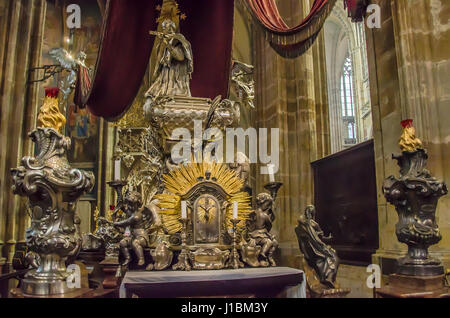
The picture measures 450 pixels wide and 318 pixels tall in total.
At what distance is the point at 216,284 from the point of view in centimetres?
353

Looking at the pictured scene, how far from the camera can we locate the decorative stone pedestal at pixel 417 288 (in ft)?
9.73

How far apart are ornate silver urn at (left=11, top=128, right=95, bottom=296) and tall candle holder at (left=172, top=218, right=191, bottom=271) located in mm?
1385

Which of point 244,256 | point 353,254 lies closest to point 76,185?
point 244,256

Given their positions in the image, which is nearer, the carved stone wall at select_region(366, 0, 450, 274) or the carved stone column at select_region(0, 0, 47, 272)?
the carved stone wall at select_region(366, 0, 450, 274)

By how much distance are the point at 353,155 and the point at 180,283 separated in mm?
3857

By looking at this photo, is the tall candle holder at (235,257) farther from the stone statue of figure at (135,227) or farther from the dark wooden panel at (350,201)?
the dark wooden panel at (350,201)

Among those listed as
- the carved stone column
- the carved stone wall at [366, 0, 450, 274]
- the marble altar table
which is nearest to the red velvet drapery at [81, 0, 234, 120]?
the carved stone wall at [366, 0, 450, 274]

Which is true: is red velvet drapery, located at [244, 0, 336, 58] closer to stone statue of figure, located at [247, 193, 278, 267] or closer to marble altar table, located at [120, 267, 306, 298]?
stone statue of figure, located at [247, 193, 278, 267]

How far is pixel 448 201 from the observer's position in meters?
4.16

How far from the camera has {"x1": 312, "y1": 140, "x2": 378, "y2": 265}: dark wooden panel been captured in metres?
5.79

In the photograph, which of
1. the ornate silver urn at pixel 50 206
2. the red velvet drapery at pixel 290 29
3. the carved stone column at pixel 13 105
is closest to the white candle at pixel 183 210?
the ornate silver urn at pixel 50 206

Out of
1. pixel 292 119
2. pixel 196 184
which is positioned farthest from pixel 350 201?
pixel 196 184

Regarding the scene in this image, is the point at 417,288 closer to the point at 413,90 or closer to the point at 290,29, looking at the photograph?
the point at 413,90

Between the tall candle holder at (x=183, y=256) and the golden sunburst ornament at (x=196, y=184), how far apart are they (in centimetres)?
21
